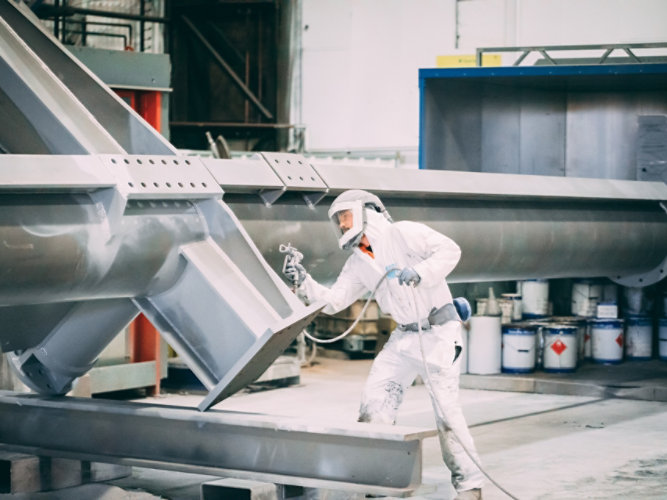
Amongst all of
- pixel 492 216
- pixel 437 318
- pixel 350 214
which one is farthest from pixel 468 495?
pixel 492 216

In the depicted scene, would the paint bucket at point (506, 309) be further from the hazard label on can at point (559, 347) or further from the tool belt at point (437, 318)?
the tool belt at point (437, 318)

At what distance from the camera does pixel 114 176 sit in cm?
441

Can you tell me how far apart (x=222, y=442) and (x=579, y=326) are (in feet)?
19.5

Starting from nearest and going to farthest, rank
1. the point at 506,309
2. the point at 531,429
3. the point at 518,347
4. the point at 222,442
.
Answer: the point at 222,442
the point at 531,429
the point at 518,347
the point at 506,309

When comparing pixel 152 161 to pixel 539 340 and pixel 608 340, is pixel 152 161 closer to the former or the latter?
pixel 539 340

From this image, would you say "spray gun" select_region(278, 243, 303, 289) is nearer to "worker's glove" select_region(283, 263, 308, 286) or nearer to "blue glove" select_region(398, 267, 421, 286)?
"worker's glove" select_region(283, 263, 308, 286)

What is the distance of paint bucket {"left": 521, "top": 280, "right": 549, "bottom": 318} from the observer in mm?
9977

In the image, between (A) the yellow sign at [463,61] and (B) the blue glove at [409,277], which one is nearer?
(B) the blue glove at [409,277]

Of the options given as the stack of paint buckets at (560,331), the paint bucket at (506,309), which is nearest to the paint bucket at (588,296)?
the stack of paint buckets at (560,331)

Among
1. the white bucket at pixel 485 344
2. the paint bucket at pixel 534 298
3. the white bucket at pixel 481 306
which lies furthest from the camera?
the paint bucket at pixel 534 298

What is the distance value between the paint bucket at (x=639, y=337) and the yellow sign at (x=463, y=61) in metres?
4.51

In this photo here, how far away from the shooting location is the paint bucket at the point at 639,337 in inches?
387

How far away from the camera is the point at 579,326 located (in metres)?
9.93

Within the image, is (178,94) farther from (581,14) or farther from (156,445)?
(156,445)
